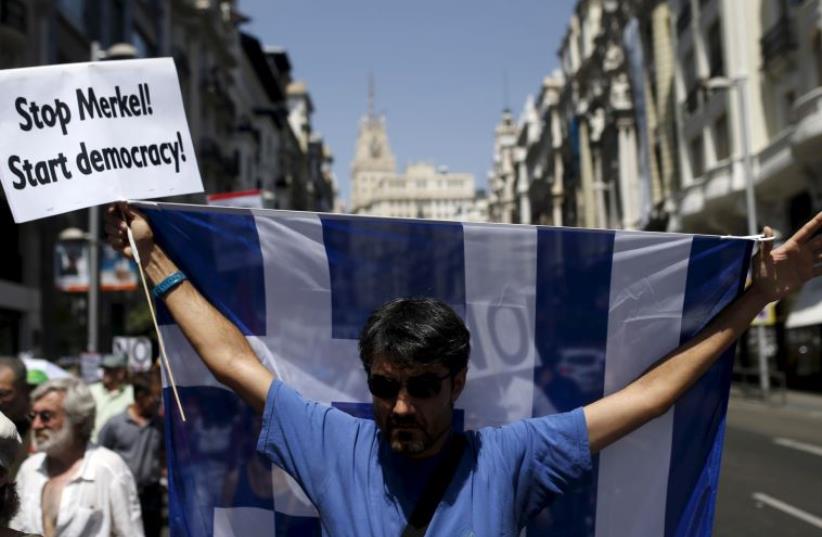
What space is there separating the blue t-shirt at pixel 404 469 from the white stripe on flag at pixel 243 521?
1.90 ft

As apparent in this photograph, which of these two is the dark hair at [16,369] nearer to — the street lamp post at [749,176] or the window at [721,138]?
the street lamp post at [749,176]

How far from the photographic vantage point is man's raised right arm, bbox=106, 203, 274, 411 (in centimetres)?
304

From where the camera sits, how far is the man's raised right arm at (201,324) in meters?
3.04

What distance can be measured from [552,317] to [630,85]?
146 ft

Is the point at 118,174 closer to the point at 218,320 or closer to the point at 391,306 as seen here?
the point at 218,320

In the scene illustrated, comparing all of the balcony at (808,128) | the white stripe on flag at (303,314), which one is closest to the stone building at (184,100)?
the balcony at (808,128)

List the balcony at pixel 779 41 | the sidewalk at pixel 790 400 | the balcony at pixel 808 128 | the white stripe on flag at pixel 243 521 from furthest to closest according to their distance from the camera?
the balcony at pixel 779 41 → the balcony at pixel 808 128 → the sidewalk at pixel 790 400 → the white stripe on flag at pixel 243 521

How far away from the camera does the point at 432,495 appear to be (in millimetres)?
2658

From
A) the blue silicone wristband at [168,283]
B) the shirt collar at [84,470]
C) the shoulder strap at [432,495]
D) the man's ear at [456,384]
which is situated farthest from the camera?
the shirt collar at [84,470]

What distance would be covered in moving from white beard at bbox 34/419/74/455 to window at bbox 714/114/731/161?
Answer: 31037 millimetres

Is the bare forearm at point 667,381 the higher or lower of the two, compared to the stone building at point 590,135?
lower

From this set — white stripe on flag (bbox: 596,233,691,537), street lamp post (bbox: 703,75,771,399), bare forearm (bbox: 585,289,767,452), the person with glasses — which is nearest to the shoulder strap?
the person with glasses

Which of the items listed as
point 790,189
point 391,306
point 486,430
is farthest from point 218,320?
point 790,189

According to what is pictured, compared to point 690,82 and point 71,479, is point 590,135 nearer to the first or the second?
point 690,82
